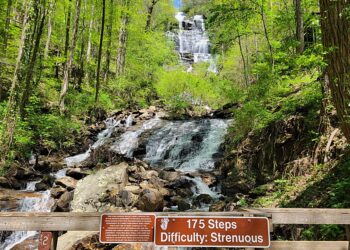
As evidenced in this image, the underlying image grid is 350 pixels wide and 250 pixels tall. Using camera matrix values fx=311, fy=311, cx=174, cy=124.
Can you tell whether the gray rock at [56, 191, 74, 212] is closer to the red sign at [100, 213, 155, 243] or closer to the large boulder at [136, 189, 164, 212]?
the large boulder at [136, 189, 164, 212]

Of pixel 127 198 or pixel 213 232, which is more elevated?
pixel 213 232

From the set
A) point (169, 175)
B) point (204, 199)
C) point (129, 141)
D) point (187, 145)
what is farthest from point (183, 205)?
point (129, 141)

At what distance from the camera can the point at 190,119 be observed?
68.1 ft

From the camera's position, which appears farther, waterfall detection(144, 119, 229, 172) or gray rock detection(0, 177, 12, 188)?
waterfall detection(144, 119, 229, 172)

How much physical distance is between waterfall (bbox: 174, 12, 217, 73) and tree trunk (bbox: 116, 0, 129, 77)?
36.3ft

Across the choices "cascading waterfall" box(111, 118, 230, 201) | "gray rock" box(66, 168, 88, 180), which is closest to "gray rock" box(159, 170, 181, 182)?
"cascading waterfall" box(111, 118, 230, 201)

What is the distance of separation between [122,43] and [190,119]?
944 centimetres

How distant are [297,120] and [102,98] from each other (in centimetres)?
1591

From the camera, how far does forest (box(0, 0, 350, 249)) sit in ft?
21.0

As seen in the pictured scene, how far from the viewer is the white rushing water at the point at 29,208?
25.8 ft

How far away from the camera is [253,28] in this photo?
20672mm

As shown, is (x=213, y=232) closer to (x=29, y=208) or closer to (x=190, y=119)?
(x=29, y=208)

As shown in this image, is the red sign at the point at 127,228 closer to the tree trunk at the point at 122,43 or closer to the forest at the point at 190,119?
the forest at the point at 190,119

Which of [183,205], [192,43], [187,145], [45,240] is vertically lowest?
[183,205]
